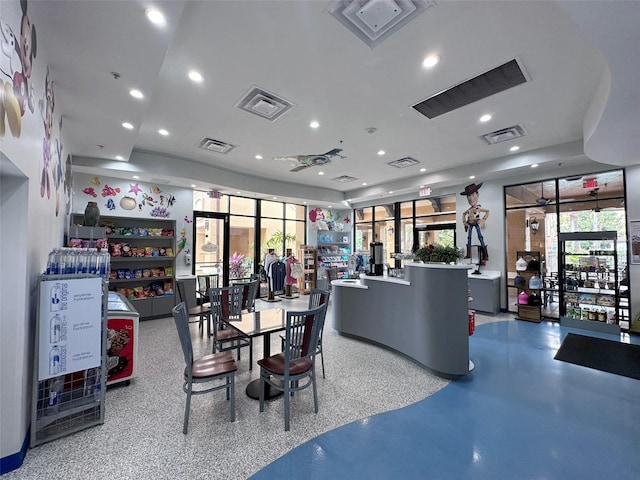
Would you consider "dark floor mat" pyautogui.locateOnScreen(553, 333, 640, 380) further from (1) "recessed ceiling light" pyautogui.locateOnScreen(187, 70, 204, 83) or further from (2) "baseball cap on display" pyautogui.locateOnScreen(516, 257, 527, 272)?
(1) "recessed ceiling light" pyautogui.locateOnScreen(187, 70, 204, 83)

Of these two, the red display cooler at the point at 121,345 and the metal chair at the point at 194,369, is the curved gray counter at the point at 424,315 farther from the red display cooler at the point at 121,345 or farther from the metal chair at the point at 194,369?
the red display cooler at the point at 121,345

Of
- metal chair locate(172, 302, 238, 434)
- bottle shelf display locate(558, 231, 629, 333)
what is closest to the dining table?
metal chair locate(172, 302, 238, 434)

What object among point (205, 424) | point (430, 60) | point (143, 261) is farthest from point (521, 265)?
point (143, 261)

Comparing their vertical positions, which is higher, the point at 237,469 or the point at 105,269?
the point at 105,269

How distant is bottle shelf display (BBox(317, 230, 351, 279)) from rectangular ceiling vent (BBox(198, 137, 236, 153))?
507 cm

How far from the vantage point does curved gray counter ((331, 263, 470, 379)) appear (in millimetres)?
3309

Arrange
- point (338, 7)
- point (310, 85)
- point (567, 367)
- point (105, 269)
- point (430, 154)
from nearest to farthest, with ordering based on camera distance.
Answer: point (338, 7) < point (105, 269) < point (310, 85) < point (567, 367) < point (430, 154)

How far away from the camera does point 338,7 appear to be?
7.55 feet

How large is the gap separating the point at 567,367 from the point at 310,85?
193 inches

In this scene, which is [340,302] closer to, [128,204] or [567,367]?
[567,367]

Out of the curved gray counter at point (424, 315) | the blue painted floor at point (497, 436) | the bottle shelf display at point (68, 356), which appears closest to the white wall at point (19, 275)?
the bottle shelf display at point (68, 356)

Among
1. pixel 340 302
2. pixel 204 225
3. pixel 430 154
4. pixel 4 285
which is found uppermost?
pixel 430 154

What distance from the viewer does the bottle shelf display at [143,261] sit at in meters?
5.98

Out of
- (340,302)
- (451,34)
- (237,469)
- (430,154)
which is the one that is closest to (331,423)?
(237,469)
